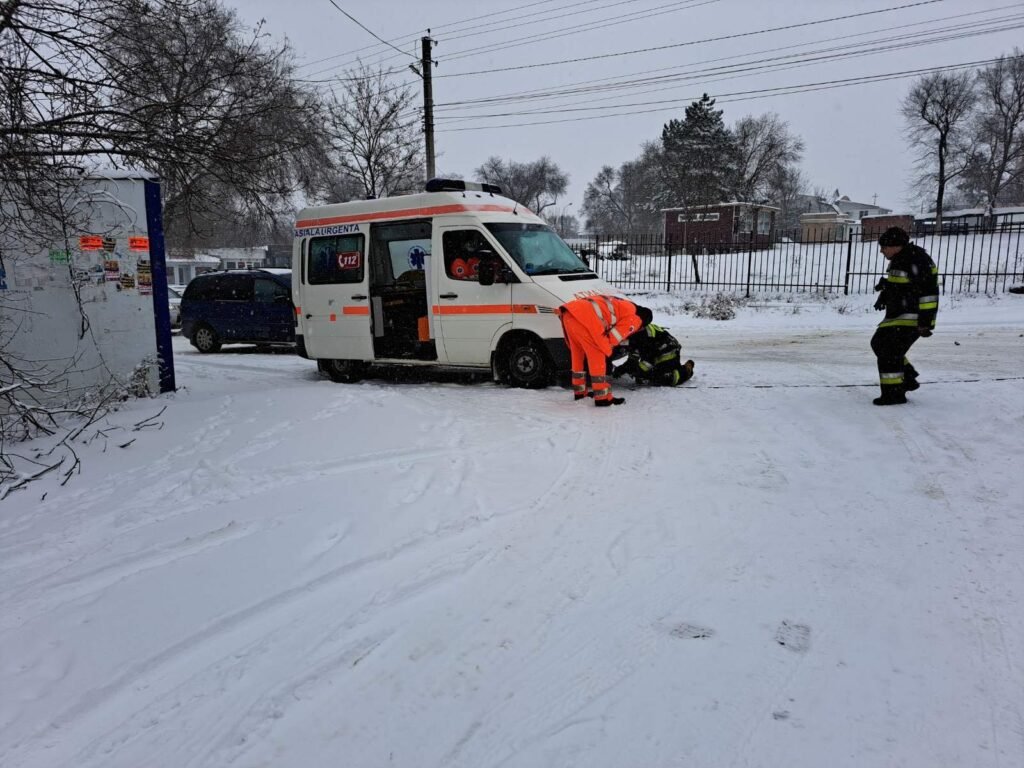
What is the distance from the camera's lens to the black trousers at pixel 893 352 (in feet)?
20.7

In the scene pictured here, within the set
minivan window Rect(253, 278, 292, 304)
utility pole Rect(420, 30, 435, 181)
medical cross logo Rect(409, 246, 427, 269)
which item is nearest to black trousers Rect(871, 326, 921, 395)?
medical cross logo Rect(409, 246, 427, 269)

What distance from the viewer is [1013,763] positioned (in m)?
2.11

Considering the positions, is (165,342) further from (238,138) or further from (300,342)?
(238,138)

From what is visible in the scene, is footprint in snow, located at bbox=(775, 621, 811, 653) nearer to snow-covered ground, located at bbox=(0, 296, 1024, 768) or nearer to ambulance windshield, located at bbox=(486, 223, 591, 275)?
snow-covered ground, located at bbox=(0, 296, 1024, 768)

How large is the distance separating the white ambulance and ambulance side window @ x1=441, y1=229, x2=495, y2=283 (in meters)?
0.01

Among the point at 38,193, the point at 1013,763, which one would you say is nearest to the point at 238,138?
the point at 38,193

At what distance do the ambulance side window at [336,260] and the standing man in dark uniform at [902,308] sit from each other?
6.50 meters

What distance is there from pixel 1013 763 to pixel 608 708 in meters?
1.30

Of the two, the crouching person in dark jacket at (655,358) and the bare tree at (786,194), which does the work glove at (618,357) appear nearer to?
the crouching person in dark jacket at (655,358)

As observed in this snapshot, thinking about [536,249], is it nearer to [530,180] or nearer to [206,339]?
[206,339]

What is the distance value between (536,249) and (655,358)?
2079 millimetres

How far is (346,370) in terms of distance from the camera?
9.91 meters

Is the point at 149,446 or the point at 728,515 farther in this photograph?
the point at 149,446

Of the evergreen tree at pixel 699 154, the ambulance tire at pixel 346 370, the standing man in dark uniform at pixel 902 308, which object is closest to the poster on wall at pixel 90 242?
the ambulance tire at pixel 346 370
